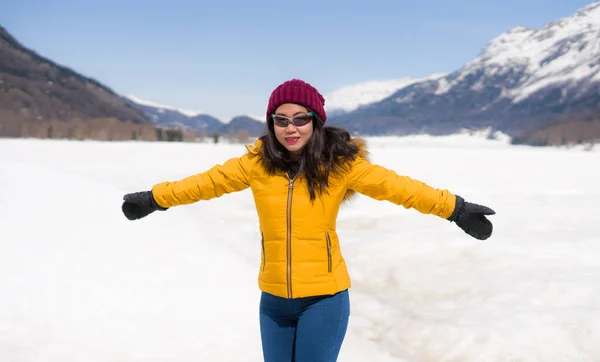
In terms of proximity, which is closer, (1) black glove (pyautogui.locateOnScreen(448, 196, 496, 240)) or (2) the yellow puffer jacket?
(2) the yellow puffer jacket

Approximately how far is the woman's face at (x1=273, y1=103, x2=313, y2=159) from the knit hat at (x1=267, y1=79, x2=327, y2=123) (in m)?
0.03

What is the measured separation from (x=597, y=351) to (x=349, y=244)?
610 cm

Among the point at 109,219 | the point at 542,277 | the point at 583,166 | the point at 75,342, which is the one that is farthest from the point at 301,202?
the point at 583,166

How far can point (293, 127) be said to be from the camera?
8.27ft

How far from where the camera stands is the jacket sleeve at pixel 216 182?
8.71 feet

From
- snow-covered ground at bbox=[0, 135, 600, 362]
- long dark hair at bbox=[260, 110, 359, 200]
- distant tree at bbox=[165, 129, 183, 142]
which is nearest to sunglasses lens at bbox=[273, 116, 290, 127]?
long dark hair at bbox=[260, 110, 359, 200]

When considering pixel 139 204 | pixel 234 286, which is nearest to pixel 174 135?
pixel 234 286

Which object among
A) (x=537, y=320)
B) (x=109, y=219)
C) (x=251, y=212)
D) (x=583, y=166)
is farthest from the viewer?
(x=583, y=166)

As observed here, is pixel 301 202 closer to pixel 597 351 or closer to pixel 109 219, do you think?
pixel 597 351

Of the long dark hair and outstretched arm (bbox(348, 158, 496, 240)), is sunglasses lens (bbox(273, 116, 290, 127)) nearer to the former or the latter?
the long dark hair

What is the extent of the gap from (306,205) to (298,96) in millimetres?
587

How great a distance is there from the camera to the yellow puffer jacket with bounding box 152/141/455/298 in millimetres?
2496

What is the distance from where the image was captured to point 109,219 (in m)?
9.05

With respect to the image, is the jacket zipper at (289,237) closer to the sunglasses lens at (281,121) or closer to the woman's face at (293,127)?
the woman's face at (293,127)
